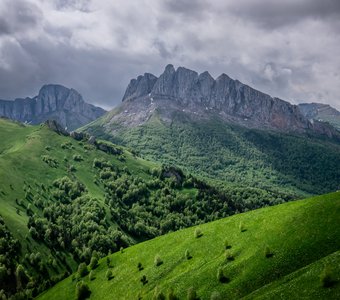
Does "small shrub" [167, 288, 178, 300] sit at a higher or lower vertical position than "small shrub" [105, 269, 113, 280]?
higher

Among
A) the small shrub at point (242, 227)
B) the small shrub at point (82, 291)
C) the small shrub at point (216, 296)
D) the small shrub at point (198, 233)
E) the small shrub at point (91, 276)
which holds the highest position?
the small shrub at point (242, 227)

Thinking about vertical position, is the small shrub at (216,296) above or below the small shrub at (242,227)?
below

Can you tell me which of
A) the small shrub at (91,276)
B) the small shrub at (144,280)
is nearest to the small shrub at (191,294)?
the small shrub at (144,280)

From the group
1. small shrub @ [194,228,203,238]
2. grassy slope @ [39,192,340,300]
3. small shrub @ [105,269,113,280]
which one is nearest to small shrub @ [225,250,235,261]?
grassy slope @ [39,192,340,300]

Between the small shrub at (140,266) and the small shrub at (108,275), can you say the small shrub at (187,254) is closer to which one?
the small shrub at (140,266)

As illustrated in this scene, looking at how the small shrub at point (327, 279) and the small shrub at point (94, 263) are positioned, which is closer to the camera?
the small shrub at point (327, 279)

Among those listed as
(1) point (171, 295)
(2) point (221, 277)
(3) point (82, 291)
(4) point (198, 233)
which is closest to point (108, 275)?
(3) point (82, 291)

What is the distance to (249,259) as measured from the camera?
65250 millimetres

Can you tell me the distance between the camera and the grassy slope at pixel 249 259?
53.5 meters

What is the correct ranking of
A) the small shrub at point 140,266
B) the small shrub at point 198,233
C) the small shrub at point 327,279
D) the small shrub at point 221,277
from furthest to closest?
the small shrub at point 198,233 → the small shrub at point 140,266 → the small shrub at point 221,277 → the small shrub at point 327,279

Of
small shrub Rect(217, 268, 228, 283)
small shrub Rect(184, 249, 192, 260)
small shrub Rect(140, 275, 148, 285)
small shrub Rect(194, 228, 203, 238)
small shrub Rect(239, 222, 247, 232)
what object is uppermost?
small shrub Rect(239, 222, 247, 232)

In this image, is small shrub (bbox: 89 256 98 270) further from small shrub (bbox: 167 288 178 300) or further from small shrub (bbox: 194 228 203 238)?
small shrub (bbox: 167 288 178 300)

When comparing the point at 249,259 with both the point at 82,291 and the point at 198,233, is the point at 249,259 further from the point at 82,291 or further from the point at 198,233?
the point at 82,291

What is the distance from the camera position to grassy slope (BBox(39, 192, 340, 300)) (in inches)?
2105
